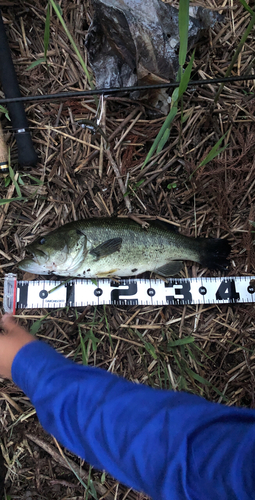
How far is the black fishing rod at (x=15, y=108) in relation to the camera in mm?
3037

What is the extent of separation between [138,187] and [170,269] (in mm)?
991

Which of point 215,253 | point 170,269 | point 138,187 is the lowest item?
point 170,269

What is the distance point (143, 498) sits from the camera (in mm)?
2873

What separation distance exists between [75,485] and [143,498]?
698 millimetres

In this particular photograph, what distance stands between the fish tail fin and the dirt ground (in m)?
0.12

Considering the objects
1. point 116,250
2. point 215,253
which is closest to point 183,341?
point 215,253

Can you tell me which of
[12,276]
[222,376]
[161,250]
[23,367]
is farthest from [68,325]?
[222,376]

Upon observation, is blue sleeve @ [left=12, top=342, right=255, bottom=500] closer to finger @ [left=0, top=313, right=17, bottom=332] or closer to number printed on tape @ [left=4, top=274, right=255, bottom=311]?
finger @ [left=0, top=313, right=17, bottom=332]

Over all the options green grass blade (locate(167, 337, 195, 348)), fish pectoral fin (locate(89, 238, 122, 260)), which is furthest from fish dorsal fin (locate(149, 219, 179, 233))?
green grass blade (locate(167, 337, 195, 348))

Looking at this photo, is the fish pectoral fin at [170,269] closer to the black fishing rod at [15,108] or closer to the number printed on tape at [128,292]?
the number printed on tape at [128,292]

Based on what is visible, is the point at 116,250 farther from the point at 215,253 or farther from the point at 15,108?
the point at 15,108

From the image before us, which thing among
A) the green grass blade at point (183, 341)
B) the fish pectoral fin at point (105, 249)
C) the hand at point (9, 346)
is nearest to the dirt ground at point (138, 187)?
the green grass blade at point (183, 341)

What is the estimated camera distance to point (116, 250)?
10.0ft

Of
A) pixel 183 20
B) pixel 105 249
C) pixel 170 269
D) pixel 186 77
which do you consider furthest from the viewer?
pixel 170 269
